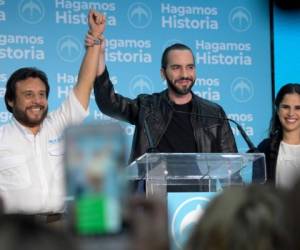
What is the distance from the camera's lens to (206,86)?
6426mm

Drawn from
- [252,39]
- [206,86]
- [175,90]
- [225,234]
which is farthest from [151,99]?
[225,234]

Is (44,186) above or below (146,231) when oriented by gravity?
below

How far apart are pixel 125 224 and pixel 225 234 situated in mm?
186

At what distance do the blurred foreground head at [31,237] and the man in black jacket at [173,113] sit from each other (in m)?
3.98

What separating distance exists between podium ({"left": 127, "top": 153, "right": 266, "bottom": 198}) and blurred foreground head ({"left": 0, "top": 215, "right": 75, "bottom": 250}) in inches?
97.6

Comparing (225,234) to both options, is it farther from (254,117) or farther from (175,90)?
(254,117)

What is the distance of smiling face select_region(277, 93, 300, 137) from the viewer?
17.2 ft

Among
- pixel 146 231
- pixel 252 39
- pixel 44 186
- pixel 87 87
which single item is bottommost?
pixel 44 186

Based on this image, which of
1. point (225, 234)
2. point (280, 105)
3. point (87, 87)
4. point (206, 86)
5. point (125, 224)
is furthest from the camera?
point (206, 86)

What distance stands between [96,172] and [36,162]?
3.37m

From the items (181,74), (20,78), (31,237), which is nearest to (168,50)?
(181,74)

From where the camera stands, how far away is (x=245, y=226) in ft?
3.88

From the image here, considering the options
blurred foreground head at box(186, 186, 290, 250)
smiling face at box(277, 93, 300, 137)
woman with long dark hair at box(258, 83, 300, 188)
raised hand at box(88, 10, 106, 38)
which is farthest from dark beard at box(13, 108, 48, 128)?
blurred foreground head at box(186, 186, 290, 250)

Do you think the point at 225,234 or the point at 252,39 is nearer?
the point at 225,234
